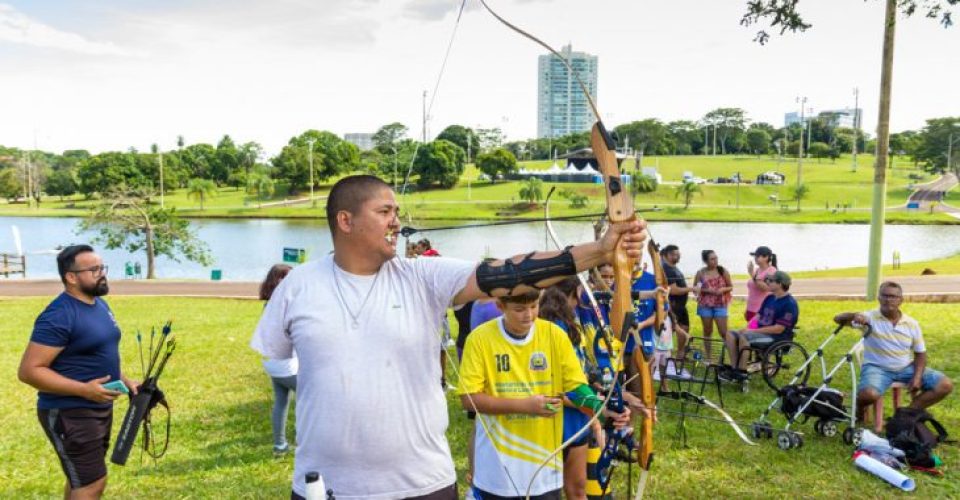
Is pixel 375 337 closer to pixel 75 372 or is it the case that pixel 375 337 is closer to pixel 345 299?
pixel 345 299

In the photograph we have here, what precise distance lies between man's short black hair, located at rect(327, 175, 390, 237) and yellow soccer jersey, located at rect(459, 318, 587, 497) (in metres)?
1.41

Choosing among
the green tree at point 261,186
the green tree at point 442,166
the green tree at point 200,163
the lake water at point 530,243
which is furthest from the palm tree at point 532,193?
the green tree at point 200,163

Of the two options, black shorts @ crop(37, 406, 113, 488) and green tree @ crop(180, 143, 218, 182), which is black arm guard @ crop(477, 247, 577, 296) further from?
green tree @ crop(180, 143, 218, 182)

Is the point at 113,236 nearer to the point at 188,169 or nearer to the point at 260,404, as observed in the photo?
the point at 260,404

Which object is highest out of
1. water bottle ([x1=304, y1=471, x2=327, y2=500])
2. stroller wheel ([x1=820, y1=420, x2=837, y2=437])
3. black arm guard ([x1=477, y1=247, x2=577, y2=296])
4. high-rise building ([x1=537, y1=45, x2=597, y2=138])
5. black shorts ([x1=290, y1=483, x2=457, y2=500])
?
high-rise building ([x1=537, y1=45, x2=597, y2=138])

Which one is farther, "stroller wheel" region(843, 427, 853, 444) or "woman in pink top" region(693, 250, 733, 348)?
"woman in pink top" region(693, 250, 733, 348)

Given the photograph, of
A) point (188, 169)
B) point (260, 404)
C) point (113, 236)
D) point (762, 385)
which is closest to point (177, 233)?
point (113, 236)

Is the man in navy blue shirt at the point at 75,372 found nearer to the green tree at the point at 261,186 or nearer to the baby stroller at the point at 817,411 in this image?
the baby stroller at the point at 817,411

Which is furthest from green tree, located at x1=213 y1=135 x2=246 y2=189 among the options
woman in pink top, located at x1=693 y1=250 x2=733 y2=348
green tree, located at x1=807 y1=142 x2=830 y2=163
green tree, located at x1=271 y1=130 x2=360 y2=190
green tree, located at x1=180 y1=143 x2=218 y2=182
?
woman in pink top, located at x1=693 y1=250 x2=733 y2=348

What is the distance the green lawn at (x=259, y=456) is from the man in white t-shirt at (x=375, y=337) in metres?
0.14

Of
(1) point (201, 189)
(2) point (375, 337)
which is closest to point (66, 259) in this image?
(2) point (375, 337)

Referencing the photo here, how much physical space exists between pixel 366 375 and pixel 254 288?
2379cm

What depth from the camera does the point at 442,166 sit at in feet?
249

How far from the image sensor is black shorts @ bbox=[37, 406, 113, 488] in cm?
383
